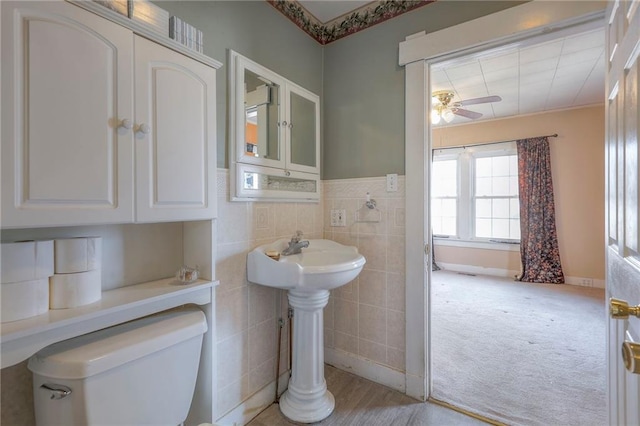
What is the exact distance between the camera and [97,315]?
3.03ft

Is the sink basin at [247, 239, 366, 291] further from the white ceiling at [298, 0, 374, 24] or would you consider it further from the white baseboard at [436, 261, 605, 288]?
the white baseboard at [436, 261, 605, 288]

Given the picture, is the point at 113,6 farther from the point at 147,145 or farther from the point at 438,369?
the point at 438,369

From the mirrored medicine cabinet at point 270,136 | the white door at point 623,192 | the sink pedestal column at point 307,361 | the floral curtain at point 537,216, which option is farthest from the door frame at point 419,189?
the floral curtain at point 537,216

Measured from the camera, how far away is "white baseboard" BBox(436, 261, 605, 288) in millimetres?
3896

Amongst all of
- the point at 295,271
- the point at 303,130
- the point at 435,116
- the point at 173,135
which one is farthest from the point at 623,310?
the point at 435,116

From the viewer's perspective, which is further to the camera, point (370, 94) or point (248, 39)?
point (370, 94)

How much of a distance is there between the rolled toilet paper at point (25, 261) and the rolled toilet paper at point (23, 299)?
0.02 m

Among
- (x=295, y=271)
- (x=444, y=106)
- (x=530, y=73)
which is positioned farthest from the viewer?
(x=444, y=106)

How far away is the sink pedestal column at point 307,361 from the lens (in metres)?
1.57

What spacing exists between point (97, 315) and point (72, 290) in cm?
13

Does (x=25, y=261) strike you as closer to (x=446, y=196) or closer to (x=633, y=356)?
(x=633, y=356)

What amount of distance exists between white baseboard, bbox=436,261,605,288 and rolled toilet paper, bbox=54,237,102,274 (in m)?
5.07

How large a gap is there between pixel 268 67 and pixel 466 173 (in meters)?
4.17

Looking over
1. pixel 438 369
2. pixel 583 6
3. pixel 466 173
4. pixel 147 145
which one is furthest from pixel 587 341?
pixel 147 145
